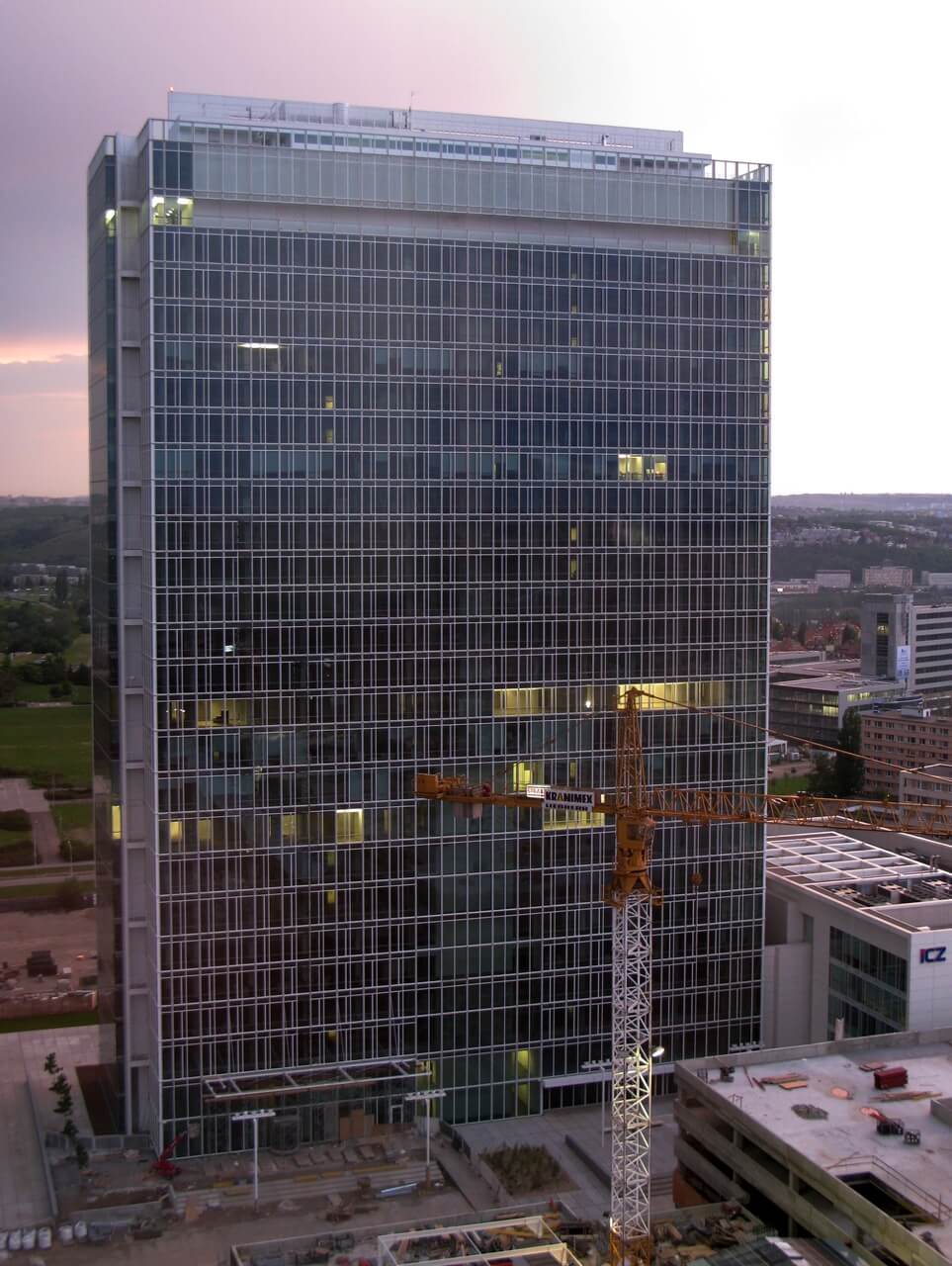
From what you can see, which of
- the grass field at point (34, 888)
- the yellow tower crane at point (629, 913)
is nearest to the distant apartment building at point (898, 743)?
the grass field at point (34, 888)

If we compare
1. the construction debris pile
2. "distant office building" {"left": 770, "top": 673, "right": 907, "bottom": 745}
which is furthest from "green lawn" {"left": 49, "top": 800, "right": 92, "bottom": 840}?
the construction debris pile

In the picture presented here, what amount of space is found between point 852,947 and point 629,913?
16935 millimetres

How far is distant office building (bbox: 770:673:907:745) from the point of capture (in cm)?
15762

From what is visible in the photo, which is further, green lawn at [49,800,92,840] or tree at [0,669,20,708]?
tree at [0,669,20,708]

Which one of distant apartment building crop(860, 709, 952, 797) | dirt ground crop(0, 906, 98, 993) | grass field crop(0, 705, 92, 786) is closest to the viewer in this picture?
dirt ground crop(0, 906, 98, 993)

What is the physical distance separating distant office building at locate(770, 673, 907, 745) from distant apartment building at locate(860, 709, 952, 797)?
1111cm

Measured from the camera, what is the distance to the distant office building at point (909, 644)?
176 m

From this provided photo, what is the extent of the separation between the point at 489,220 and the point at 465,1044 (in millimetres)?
36246

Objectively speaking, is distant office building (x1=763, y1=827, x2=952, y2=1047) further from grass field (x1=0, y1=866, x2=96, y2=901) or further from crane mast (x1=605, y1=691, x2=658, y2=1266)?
grass field (x1=0, y1=866, x2=96, y2=901)

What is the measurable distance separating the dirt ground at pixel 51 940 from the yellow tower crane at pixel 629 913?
41244 millimetres

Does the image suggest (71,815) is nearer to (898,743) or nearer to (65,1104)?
(65,1104)

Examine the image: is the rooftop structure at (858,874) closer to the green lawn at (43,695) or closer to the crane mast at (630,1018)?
the crane mast at (630,1018)

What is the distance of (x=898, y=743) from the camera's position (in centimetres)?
14100

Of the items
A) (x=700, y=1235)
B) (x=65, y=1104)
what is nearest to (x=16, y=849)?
(x=65, y=1104)
